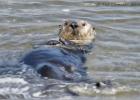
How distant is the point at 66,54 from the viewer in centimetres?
793

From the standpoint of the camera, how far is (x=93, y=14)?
37.0 ft

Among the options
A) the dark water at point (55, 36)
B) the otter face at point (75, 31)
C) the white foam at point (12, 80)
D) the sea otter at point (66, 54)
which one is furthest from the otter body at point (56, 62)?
the otter face at point (75, 31)

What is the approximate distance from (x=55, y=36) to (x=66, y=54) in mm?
1988

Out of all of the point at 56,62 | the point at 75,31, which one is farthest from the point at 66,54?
the point at 75,31

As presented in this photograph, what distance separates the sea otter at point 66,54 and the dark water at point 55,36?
147mm

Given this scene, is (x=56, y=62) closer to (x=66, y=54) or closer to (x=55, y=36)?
(x=66, y=54)

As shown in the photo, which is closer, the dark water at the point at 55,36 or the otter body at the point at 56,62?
the dark water at the point at 55,36

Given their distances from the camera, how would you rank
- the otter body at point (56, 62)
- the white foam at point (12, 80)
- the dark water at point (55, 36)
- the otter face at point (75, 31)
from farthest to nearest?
the otter face at point (75, 31)
the otter body at point (56, 62)
the white foam at point (12, 80)
the dark water at point (55, 36)

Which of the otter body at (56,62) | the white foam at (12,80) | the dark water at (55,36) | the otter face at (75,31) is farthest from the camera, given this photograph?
the otter face at (75,31)

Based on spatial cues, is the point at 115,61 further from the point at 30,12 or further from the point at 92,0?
the point at 92,0

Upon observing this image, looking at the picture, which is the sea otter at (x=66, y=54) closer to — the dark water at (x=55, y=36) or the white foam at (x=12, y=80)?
the dark water at (x=55, y=36)

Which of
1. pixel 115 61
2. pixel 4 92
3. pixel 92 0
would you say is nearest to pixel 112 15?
pixel 92 0

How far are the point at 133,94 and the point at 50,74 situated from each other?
1.01 metres

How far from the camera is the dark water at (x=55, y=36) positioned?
6.45m
